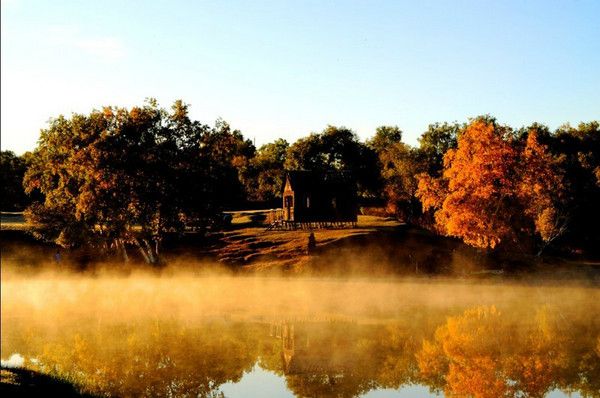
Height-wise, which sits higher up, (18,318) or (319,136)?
(319,136)

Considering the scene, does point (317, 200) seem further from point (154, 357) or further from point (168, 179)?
point (154, 357)

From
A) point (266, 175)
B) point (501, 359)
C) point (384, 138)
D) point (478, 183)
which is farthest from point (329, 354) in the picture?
point (384, 138)

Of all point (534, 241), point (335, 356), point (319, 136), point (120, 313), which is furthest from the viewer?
point (319, 136)

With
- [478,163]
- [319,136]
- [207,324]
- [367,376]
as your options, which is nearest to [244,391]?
[367,376]

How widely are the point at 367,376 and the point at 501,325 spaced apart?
14602 millimetres

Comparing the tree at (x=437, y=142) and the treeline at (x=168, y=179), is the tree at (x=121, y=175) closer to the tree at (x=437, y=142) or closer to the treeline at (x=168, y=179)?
the treeline at (x=168, y=179)

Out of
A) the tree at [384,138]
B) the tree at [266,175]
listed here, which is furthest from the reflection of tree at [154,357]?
the tree at [384,138]

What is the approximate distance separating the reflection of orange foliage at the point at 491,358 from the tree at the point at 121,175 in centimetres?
3392

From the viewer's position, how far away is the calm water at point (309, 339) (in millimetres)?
26391

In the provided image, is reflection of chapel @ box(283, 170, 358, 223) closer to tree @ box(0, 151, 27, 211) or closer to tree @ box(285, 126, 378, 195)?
tree @ box(285, 126, 378, 195)

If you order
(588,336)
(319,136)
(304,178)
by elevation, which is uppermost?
(319,136)

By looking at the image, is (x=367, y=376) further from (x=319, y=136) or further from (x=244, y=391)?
(x=319, y=136)

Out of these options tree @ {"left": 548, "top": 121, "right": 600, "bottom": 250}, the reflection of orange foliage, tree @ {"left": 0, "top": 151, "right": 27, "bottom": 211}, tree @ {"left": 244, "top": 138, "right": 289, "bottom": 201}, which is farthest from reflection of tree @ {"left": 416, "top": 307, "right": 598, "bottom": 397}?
tree @ {"left": 0, "top": 151, "right": 27, "bottom": 211}

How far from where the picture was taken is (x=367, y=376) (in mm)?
27406
